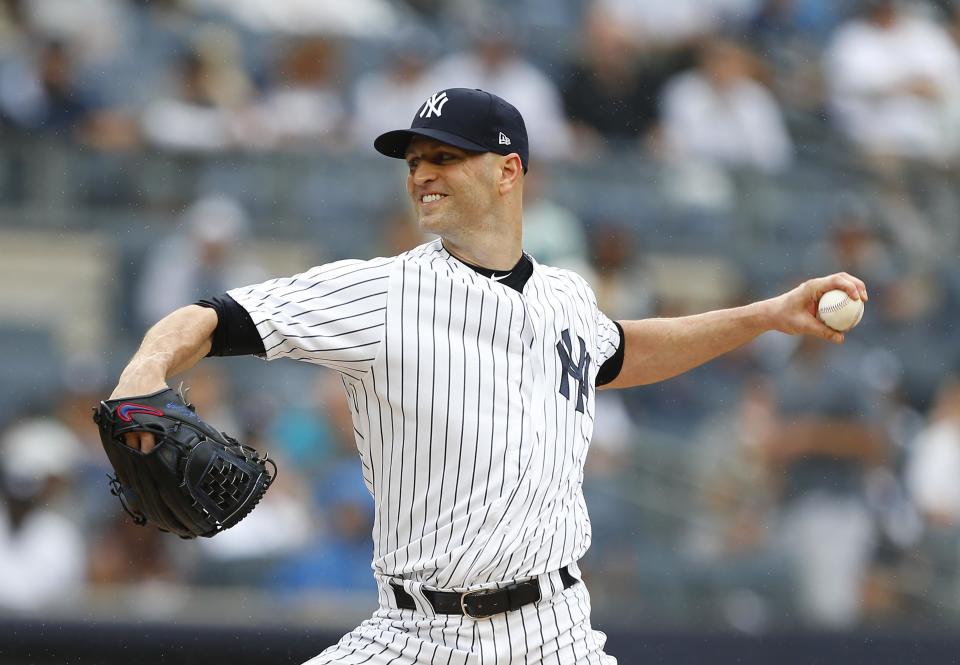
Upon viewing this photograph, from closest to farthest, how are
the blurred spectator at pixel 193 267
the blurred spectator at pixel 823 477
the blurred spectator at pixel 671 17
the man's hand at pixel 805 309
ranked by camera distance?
the man's hand at pixel 805 309 < the blurred spectator at pixel 823 477 < the blurred spectator at pixel 193 267 < the blurred spectator at pixel 671 17


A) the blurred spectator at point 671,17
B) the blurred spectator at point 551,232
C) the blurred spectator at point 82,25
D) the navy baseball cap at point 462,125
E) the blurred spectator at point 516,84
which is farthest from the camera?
the blurred spectator at point 671,17

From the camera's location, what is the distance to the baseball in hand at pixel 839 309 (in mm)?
3520

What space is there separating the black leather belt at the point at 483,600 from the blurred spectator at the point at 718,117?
6.14m

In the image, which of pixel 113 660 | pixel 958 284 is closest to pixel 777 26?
pixel 958 284

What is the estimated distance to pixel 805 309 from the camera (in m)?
3.64

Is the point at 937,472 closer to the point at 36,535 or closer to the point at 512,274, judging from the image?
the point at 36,535

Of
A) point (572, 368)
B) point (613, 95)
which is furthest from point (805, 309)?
point (613, 95)

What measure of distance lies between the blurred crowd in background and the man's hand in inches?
114

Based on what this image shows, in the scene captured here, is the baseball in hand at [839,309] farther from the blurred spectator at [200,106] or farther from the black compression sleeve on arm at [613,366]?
the blurred spectator at [200,106]

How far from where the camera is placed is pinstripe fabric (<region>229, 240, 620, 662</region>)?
3084 millimetres

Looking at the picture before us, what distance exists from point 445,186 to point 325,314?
495 millimetres

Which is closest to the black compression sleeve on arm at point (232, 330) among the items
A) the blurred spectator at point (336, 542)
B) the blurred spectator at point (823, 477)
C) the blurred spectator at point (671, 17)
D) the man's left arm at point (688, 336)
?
the man's left arm at point (688, 336)

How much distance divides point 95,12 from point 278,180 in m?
1.70

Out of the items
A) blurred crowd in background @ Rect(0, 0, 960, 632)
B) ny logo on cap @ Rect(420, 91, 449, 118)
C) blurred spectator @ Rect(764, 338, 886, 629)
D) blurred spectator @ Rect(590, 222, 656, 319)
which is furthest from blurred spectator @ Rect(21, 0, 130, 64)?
ny logo on cap @ Rect(420, 91, 449, 118)
